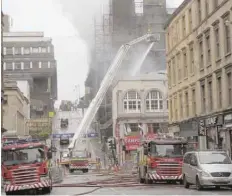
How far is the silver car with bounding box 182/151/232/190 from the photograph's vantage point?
23.1m

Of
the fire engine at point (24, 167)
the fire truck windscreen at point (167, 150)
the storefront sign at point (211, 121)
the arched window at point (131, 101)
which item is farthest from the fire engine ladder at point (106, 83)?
the fire engine at point (24, 167)

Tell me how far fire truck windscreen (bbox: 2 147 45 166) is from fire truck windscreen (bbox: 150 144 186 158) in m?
7.58

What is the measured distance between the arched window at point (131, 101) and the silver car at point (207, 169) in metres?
56.4

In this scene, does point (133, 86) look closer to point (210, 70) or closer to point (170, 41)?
point (170, 41)

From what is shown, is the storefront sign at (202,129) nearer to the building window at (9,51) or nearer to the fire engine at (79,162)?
the fire engine at (79,162)

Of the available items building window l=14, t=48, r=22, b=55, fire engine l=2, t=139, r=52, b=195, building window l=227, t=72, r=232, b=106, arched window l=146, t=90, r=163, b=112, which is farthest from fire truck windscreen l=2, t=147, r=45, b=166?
building window l=14, t=48, r=22, b=55

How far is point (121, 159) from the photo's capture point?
79.7m

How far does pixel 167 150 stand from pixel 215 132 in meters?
11.2

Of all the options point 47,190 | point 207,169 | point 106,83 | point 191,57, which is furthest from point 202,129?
point 106,83

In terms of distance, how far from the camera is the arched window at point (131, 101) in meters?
82.6

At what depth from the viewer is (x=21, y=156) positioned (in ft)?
78.6

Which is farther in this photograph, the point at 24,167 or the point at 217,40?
the point at 217,40

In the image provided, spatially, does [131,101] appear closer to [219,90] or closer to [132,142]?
[132,142]

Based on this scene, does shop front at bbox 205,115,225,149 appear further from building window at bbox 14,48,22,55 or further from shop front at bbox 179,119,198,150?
building window at bbox 14,48,22,55
